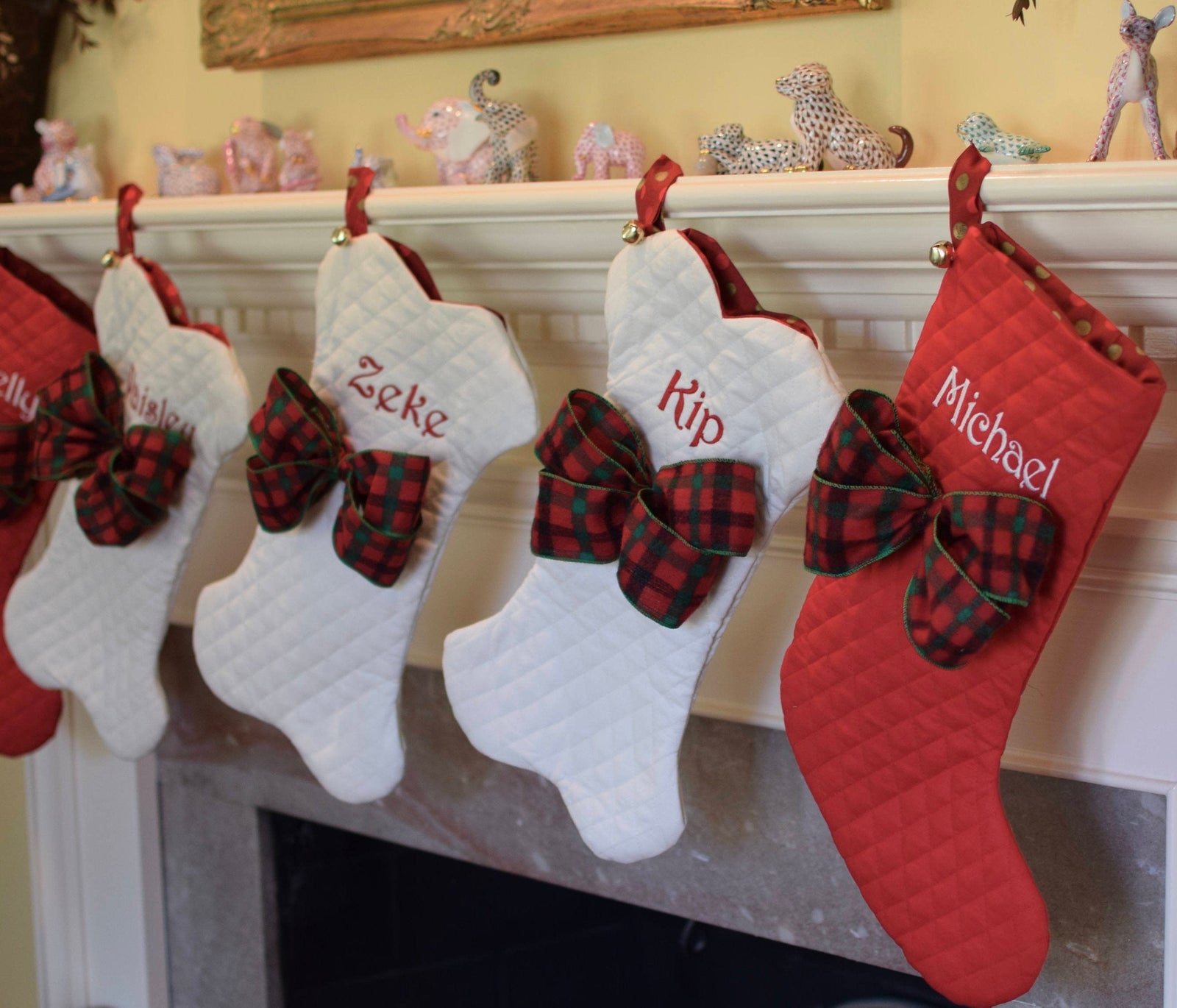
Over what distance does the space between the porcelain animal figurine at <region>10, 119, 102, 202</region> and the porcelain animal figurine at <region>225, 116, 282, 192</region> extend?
0.58 ft

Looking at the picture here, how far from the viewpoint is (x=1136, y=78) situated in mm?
709

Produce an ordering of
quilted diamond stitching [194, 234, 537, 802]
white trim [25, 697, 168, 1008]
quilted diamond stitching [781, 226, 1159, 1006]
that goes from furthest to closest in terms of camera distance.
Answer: white trim [25, 697, 168, 1008] < quilted diamond stitching [194, 234, 537, 802] < quilted diamond stitching [781, 226, 1159, 1006]

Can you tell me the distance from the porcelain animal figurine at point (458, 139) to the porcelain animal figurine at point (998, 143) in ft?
1.28

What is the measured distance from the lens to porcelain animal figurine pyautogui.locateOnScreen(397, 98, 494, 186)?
3.18ft

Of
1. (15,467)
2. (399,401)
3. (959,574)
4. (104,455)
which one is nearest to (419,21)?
(399,401)

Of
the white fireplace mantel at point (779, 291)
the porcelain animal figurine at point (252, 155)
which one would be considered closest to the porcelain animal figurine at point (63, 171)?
the white fireplace mantel at point (779, 291)

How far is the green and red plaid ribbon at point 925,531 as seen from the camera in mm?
Answer: 678

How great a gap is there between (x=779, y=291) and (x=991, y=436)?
22 cm

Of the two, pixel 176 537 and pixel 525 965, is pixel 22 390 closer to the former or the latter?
pixel 176 537

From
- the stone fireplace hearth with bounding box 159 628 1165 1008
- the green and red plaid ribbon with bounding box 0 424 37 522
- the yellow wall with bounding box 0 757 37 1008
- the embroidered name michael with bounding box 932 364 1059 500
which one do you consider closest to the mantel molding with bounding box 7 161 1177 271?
the embroidered name michael with bounding box 932 364 1059 500

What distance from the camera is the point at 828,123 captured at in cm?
81

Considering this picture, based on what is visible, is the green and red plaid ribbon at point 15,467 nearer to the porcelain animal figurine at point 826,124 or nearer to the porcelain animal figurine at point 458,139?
the porcelain animal figurine at point 458,139

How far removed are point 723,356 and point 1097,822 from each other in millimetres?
449

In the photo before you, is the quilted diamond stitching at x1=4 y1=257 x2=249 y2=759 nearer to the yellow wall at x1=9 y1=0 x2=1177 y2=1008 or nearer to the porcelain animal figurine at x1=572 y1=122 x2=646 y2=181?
the yellow wall at x1=9 y1=0 x2=1177 y2=1008
